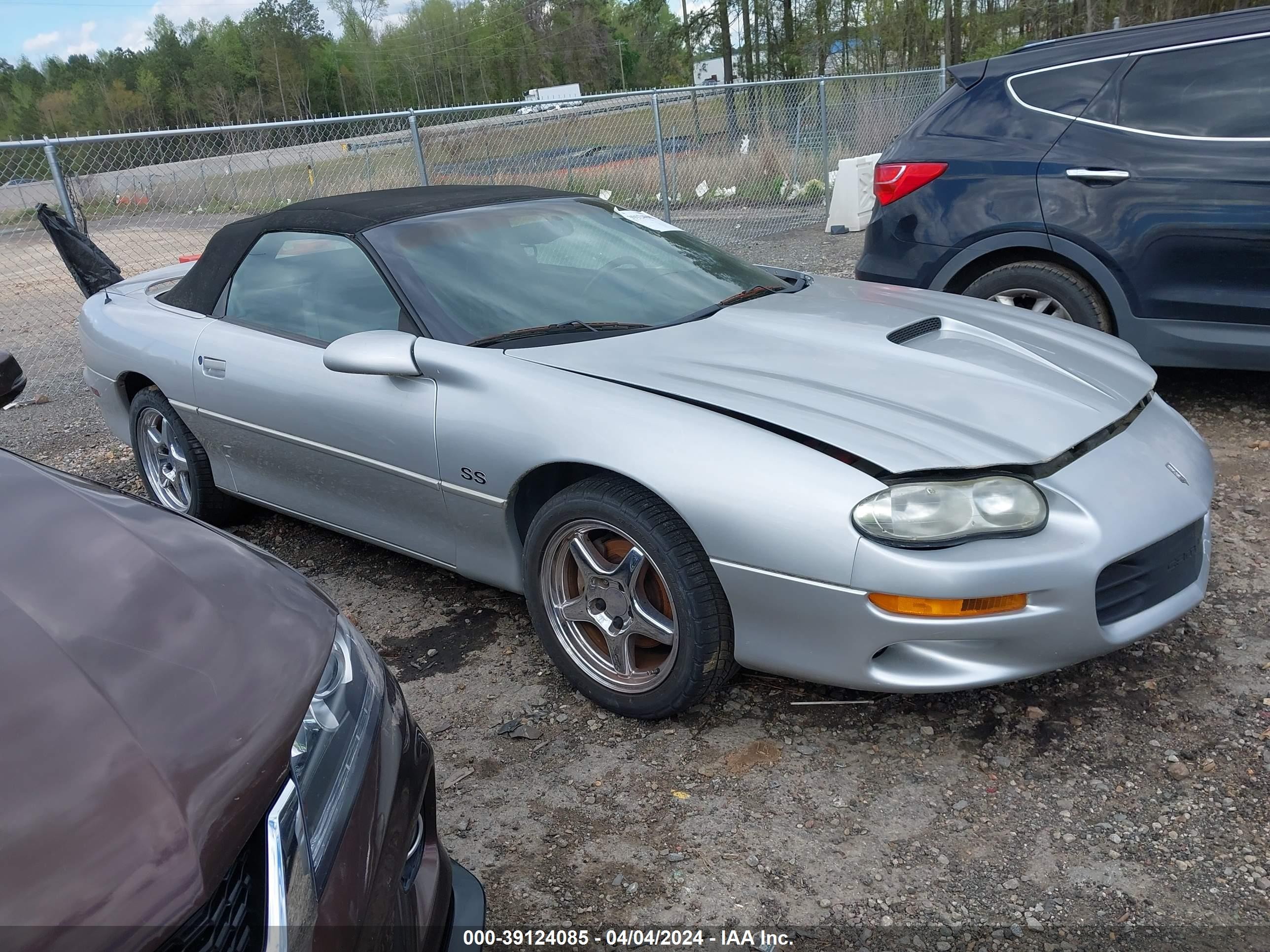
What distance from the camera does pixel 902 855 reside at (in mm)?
2238

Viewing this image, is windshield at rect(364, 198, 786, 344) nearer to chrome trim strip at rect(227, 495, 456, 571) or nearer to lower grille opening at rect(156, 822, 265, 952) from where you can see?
chrome trim strip at rect(227, 495, 456, 571)

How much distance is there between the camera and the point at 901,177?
5.03m

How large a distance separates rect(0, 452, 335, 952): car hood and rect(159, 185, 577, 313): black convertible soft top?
1840 millimetres

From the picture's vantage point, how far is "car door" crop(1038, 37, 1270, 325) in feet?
13.7

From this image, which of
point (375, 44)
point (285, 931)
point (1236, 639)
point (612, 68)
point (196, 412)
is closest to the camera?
point (285, 931)

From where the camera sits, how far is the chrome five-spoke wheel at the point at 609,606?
2.68 metres

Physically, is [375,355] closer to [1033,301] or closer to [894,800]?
[894,800]

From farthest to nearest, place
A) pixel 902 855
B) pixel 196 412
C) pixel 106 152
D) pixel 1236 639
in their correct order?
pixel 106 152 < pixel 196 412 < pixel 1236 639 < pixel 902 855

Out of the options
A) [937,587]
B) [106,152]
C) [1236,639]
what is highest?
[106,152]

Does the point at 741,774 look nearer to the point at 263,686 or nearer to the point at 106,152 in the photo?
the point at 263,686

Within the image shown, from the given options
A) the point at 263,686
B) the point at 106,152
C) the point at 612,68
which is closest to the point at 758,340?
the point at 263,686

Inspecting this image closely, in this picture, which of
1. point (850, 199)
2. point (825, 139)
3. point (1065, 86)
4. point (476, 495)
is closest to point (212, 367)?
point (476, 495)

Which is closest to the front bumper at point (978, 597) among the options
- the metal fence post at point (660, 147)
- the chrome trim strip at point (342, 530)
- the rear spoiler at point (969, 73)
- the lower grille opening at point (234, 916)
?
the chrome trim strip at point (342, 530)

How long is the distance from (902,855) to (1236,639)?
1.39m
